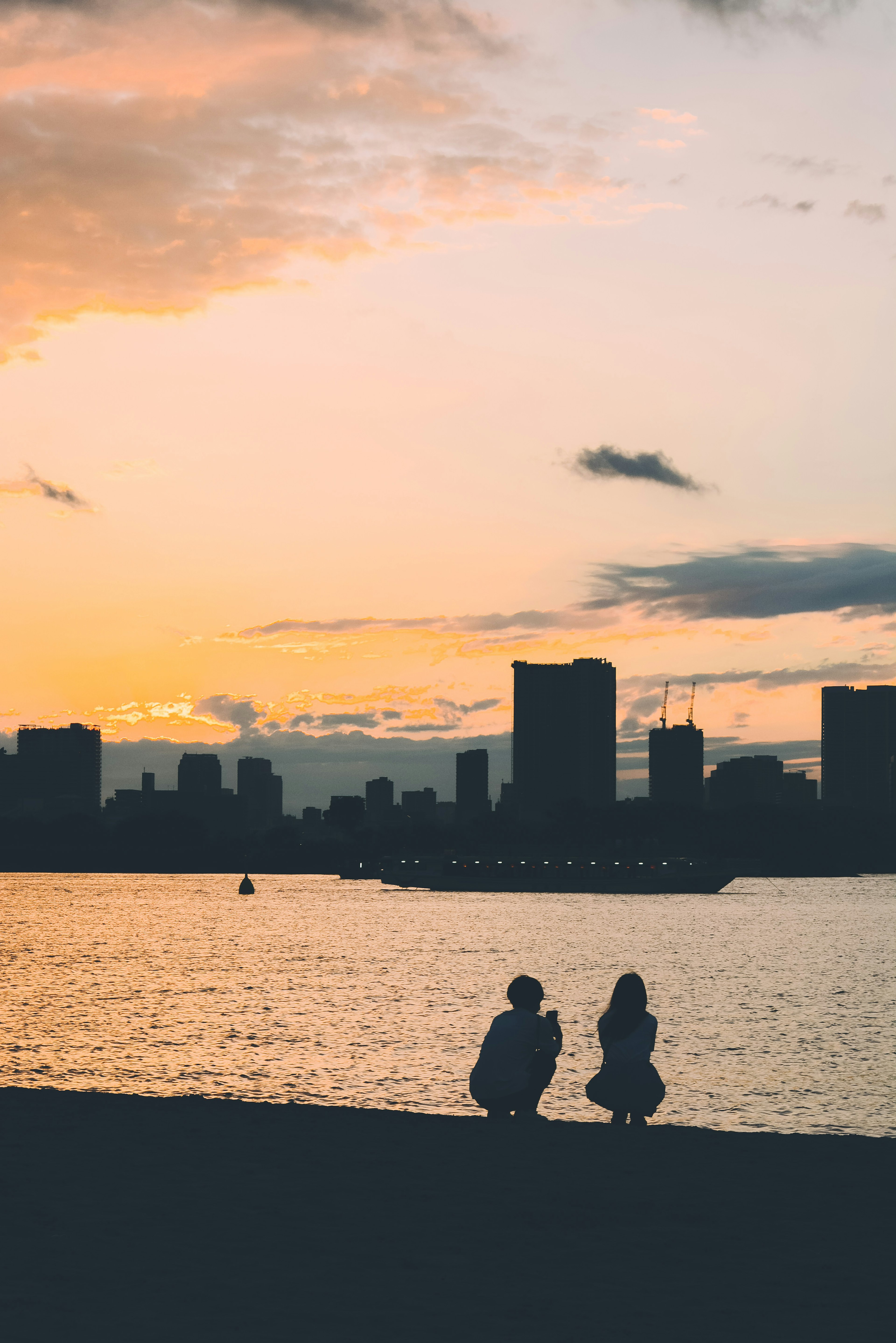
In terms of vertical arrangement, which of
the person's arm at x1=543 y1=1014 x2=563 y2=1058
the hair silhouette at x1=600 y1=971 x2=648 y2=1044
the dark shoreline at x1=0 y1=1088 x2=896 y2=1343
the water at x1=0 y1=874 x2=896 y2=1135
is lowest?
the water at x1=0 y1=874 x2=896 y2=1135

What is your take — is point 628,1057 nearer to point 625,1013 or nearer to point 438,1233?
point 625,1013

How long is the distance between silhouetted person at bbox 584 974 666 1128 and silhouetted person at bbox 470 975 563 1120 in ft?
2.34

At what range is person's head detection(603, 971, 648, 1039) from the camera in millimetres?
18031

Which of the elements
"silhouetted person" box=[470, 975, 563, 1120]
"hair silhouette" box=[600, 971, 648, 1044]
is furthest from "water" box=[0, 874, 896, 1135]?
"hair silhouette" box=[600, 971, 648, 1044]

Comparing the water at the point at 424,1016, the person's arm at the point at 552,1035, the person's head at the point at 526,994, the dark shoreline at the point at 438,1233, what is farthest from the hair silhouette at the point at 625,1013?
the water at the point at 424,1016

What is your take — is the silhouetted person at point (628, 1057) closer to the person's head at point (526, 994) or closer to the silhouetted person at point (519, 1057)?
the silhouetted person at point (519, 1057)

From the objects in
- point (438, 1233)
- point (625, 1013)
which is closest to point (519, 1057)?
point (625, 1013)

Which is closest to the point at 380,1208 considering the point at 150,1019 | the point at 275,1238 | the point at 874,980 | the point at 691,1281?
the point at 275,1238

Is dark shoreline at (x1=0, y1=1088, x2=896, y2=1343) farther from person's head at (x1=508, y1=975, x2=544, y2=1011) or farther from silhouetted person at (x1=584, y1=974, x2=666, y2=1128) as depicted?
person's head at (x1=508, y1=975, x2=544, y2=1011)

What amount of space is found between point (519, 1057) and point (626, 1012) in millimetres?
1705

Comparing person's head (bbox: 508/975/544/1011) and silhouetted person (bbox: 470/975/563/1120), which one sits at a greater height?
person's head (bbox: 508/975/544/1011)

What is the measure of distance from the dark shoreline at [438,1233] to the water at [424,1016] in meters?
15.0

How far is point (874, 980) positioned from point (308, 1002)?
40.5 m

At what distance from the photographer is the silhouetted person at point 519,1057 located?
1827 centimetres
